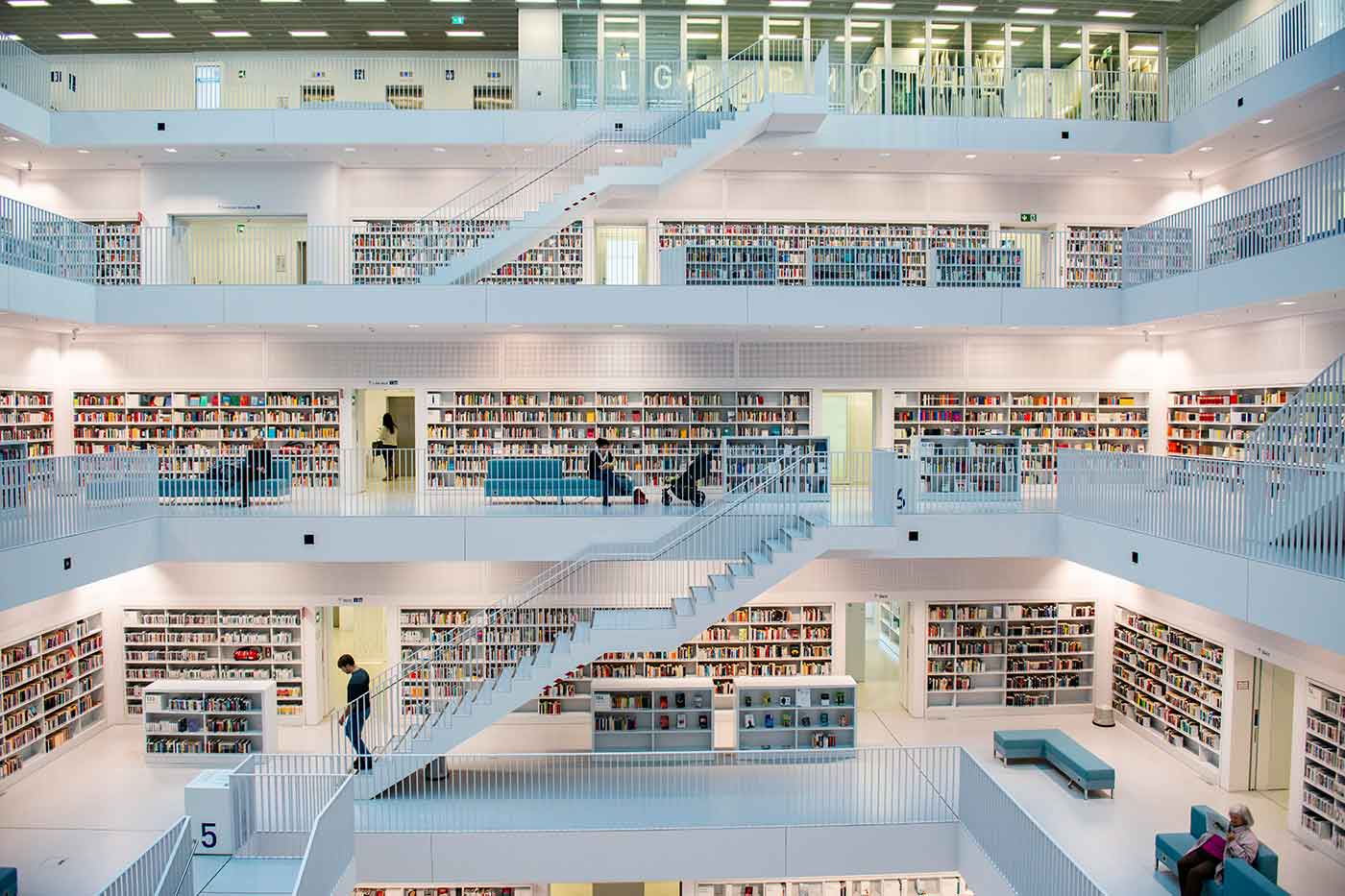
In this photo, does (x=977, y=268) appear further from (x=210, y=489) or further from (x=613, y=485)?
(x=210, y=489)

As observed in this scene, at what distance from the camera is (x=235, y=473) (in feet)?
38.8

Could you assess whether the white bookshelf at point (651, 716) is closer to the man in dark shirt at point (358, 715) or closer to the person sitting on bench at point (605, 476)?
the person sitting on bench at point (605, 476)

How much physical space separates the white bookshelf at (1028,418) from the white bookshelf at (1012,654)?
247 centimetres

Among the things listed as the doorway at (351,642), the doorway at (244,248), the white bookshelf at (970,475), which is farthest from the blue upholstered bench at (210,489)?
the white bookshelf at (970,475)

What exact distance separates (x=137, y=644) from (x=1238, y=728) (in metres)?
14.2

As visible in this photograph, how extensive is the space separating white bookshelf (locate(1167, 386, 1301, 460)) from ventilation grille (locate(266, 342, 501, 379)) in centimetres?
992

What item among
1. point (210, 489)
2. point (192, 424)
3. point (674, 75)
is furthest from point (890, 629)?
point (192, 424)

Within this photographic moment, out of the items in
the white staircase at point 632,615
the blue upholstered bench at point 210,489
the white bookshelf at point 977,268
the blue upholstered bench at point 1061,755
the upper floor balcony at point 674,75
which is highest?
the upper floor balcony at point 674,75

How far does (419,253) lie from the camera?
1319cm

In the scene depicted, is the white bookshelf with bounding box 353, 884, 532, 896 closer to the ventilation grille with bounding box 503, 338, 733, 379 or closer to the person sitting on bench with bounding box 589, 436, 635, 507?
the person sitting on bench with bounding box 589, 436, 635, 507

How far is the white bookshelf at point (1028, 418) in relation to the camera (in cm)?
1440

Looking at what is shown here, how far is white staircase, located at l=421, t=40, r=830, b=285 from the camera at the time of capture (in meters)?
12.7

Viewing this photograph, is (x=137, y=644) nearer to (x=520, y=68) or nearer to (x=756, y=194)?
(x=520, y=68)

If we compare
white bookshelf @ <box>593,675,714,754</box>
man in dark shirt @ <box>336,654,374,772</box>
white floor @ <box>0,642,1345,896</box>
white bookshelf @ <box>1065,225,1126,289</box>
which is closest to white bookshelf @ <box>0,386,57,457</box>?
white floor @ <box>0,642,1345,896</box>
